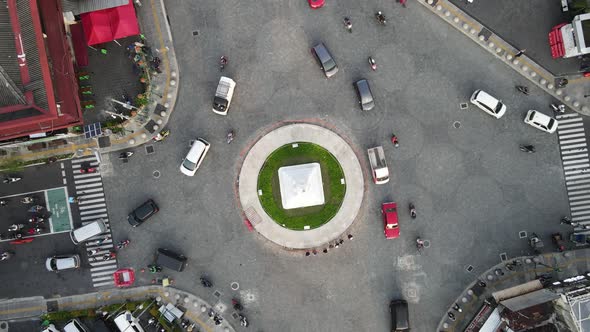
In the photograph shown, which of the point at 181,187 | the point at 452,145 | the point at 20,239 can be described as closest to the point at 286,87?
the point at 181,187

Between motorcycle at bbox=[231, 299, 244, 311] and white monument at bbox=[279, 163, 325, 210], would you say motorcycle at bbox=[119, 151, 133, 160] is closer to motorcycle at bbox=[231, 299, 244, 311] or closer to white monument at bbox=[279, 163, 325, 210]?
white monument at bbox=[279, 163, 325, 210]

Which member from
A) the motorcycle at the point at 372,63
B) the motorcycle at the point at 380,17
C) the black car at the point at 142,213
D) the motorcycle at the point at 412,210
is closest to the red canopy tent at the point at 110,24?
the black car at the point at 142,213

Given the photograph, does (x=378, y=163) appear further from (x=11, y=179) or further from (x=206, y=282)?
(x=11, y=179)

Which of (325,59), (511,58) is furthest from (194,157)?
(511,58)

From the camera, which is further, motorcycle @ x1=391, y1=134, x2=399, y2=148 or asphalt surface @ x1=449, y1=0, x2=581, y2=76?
asphalt surface @ x1=449, y1=0, x2=581, y2=76

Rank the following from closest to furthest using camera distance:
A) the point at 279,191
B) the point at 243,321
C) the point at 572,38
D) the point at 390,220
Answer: the point at 572,38 → the point at 390,220 → the point at 243,321 → the point at 279,191

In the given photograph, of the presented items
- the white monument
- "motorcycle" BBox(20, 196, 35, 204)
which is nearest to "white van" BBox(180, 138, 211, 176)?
the white monument
